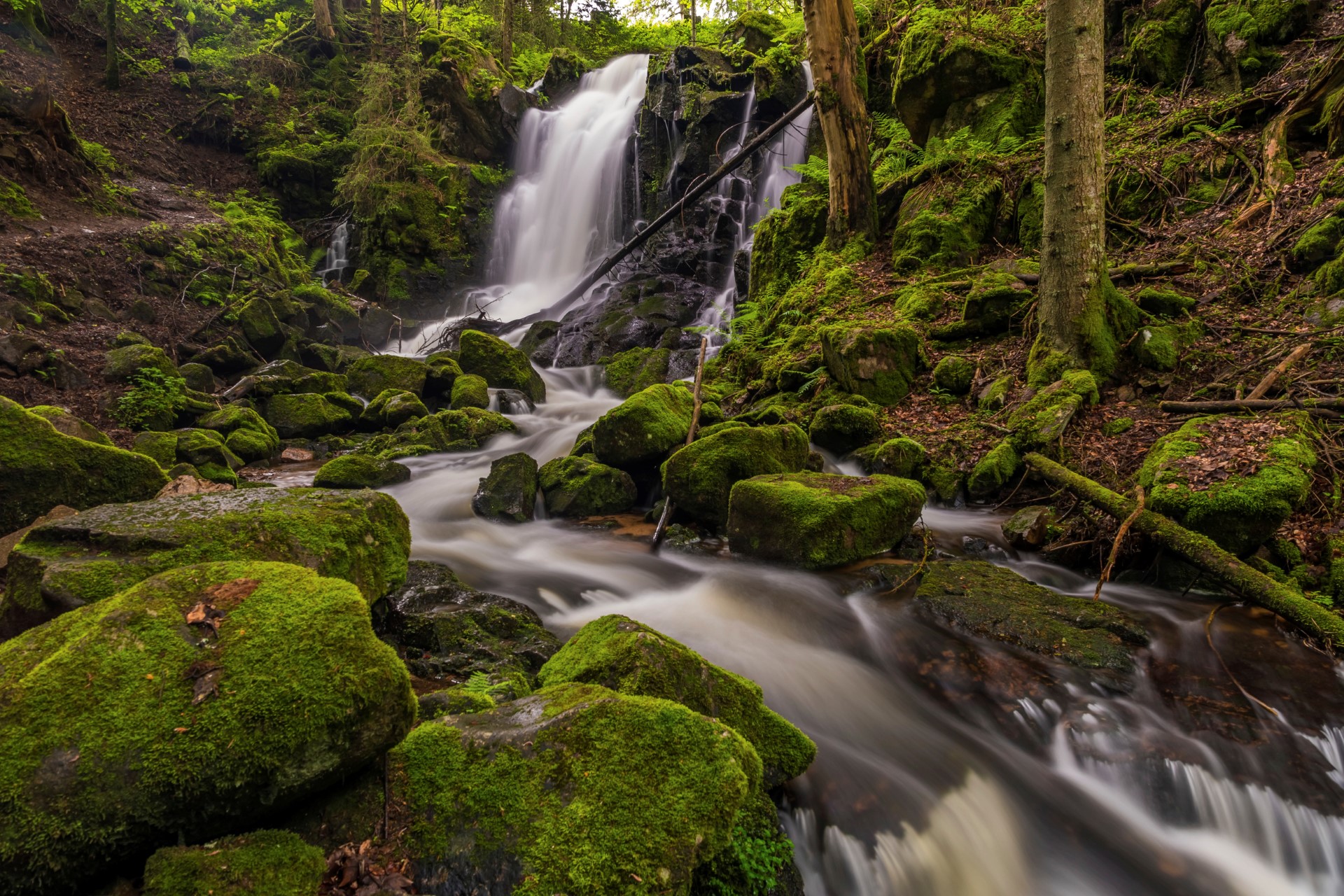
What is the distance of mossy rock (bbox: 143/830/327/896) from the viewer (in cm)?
155

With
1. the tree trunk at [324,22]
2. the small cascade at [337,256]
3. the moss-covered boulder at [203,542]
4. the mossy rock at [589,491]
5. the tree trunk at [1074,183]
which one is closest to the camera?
the moss-covered boulder at [203,542]

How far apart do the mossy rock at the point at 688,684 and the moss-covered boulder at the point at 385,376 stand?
34.8ft

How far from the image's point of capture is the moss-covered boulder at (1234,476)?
419 cm

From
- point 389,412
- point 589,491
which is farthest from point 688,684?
point 389,412

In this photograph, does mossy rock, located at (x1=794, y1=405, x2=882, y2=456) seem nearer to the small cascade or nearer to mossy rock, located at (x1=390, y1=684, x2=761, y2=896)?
mossy rock, located at (x1=390, y1=684, x2=761, y2=896)

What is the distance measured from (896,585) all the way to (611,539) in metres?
3.05

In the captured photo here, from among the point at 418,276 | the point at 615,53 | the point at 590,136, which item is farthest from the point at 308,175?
the point at 615,53

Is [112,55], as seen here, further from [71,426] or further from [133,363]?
[71,426]

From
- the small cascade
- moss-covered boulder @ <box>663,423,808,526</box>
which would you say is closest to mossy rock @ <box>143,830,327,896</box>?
moss-covered boulder @ <box>663,423,808,526</box>

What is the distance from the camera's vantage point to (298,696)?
1.83 m

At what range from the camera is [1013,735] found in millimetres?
3521

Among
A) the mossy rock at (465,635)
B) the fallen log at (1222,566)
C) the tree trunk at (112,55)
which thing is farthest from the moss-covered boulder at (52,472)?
the tree trunk at (112,55)

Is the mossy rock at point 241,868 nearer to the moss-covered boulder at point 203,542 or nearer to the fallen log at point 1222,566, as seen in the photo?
the moss-covered boulder at point 203,542

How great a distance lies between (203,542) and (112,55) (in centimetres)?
2741
